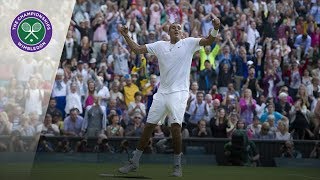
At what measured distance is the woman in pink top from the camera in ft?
70.9

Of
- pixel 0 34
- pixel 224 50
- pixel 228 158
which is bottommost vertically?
pixel 228 158

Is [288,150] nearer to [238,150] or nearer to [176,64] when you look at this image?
[238,150]

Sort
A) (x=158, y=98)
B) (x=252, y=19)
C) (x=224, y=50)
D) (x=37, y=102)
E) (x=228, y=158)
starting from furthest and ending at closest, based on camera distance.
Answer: (x=252, y=19)
(x=224, y=50)
(x=228, y=158)
(x=158, y=98)
(x=37, y=102)

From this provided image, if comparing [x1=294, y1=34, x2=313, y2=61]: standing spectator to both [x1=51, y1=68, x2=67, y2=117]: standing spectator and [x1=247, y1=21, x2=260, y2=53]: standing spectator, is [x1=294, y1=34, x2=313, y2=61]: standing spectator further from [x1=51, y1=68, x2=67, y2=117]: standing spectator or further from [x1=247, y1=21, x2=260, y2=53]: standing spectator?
[x1=51, y1=68, x2=67, y2=117]: standing spectator

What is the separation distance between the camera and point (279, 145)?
762 inches

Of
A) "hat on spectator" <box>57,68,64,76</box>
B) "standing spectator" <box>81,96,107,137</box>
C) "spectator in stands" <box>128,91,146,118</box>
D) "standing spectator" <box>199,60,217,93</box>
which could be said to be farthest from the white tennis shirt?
"standing spectator" <box>199,60,217,93</box>

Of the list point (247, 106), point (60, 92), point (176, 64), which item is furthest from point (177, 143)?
point (60, 92)

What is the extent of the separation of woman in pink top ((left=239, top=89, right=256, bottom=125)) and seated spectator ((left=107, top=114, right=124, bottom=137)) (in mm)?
3216

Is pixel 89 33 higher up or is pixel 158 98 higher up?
pixel 89 33

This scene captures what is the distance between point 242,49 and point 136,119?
217 inches

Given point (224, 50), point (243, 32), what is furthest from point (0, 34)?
point (243, 32)

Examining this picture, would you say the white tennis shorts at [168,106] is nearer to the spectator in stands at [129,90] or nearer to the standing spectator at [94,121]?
the standing spectator at [94,121]

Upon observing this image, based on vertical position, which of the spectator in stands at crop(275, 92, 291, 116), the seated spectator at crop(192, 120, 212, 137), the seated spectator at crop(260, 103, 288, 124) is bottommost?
→ the seated spectator at crop(192, 120, 212, 137)

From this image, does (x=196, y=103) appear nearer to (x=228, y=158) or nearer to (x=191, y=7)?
(x=228, y=158)
